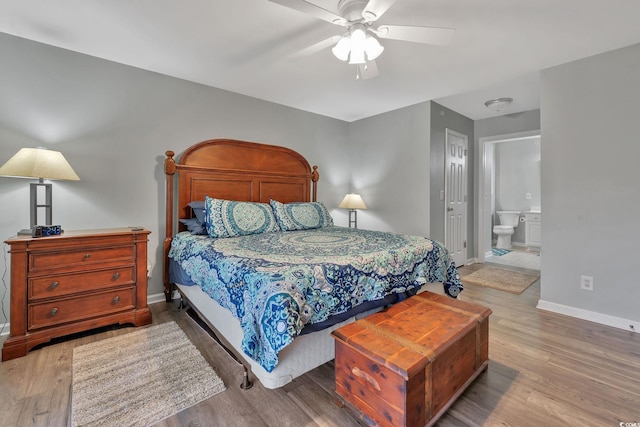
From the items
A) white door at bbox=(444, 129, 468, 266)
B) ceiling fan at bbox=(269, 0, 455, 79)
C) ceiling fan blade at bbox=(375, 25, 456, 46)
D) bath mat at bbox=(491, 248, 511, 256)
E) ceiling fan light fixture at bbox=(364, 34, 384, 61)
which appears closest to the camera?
ceiling fan at bbox=(269, 0, 455, 79)

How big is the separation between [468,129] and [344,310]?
13.8 feet

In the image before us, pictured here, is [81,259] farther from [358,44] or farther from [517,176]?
[517,176]

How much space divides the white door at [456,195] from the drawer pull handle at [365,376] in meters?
3.19

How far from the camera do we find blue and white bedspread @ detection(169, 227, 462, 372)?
137 centimetres

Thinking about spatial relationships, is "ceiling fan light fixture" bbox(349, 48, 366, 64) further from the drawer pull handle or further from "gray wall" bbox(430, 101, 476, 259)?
"gray wall" bbox(430, 101, 476, 259)

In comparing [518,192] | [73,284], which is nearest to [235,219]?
[73,284]

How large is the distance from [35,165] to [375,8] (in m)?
2.55

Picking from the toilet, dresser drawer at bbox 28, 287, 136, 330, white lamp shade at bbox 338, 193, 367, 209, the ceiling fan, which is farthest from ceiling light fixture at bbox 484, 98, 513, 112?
dresser drawer at bbox 28, 287, 136, 330

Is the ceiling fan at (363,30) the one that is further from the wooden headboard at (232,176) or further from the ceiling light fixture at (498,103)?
the ceiling light fixture at (498,103)

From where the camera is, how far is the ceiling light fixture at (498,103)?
12.2ft

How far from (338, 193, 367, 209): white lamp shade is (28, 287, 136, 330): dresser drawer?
112 inches

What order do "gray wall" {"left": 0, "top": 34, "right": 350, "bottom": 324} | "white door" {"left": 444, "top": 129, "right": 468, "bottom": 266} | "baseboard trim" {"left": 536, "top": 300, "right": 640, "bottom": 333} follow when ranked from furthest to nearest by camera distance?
"white door" {"left": 444, "top": 129, "right": 468, "bottom": 266}
"baseboard trim" {"left": 536, "top": 300, "right": 640, "bottom": 333}
"gray wall" {"left": 0, "top": 34, "right": 350, "bottom": 324}

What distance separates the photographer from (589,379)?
1754mm

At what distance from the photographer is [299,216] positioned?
3.31m
